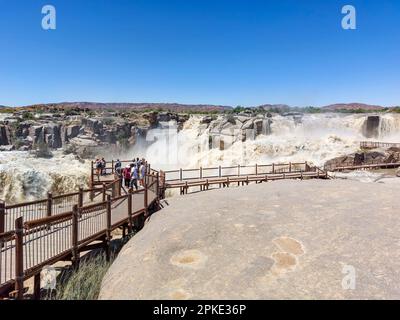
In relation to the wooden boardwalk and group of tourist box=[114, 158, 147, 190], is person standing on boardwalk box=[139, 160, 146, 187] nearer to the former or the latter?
group of tourist box=[114, 158, 147, 190]

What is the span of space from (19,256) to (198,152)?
4056 cm

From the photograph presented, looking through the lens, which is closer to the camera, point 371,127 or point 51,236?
point 51,236

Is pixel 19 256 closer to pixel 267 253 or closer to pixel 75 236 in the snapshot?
pixel 75 236

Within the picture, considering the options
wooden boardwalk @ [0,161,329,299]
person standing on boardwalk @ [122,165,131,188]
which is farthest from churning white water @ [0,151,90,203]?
wooden boardwalk @ [0,161,329,299]

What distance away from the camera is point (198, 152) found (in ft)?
156

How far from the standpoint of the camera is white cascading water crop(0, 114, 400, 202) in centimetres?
2744

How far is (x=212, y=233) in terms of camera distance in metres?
10.2

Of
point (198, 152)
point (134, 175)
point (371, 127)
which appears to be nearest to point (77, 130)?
point (198, 152)

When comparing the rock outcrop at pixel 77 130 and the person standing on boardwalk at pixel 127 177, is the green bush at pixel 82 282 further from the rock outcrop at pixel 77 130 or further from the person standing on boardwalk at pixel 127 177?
the rock outcrop at pixel 77 130
